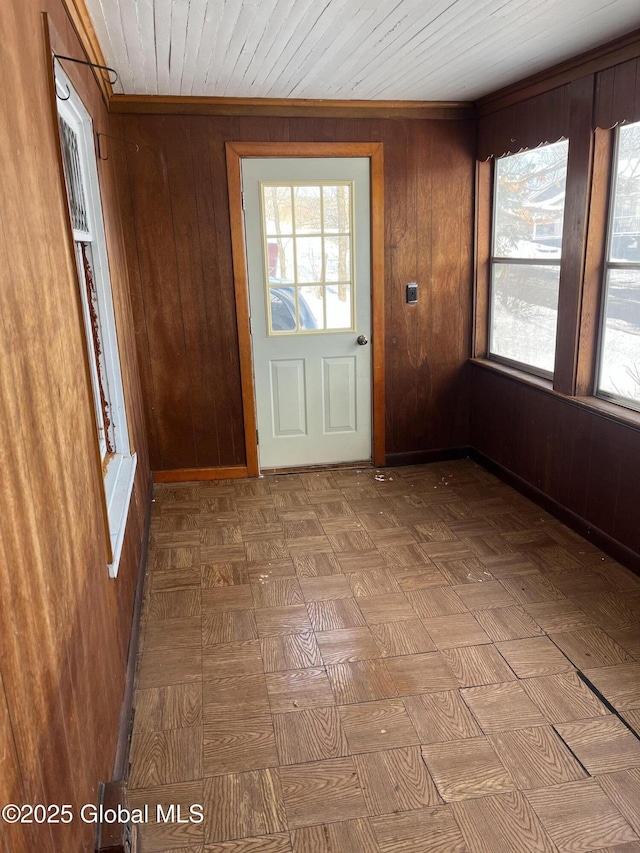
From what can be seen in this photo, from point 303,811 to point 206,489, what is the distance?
8.65ft

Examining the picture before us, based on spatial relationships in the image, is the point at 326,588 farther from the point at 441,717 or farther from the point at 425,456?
the point at 425,456

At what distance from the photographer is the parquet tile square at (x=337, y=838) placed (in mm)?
1726

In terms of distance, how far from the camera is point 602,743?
205 centimetres

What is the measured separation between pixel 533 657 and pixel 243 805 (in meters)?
1.23

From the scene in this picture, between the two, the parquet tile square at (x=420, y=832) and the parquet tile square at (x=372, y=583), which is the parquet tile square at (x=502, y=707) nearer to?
the parquet tile square at (x=420, y=832)

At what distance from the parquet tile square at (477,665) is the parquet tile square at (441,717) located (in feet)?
0.34

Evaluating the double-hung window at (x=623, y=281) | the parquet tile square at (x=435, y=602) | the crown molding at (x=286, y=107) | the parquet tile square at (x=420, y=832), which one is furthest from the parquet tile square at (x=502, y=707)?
the crown molding at (x=286, y=107)

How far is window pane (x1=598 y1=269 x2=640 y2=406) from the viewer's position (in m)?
3.06

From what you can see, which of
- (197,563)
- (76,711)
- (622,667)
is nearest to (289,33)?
(197,563)

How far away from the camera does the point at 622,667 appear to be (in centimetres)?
240

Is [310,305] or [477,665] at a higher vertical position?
[310,305]

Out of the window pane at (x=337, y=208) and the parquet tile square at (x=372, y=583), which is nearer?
the parquet tile square at (x=372, y=583)

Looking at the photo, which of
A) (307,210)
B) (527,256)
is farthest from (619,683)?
(307,210)

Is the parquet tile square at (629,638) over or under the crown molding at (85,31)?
under
